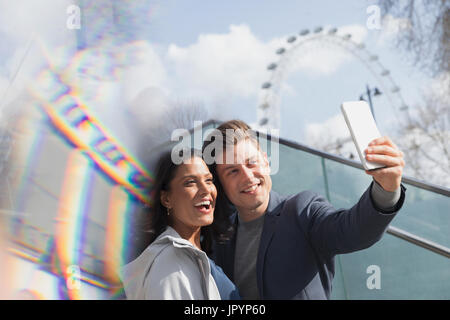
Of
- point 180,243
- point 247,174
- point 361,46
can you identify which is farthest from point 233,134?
point 361,46

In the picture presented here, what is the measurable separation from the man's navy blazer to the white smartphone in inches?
8.7

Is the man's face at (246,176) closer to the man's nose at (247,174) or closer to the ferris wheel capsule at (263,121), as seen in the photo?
the man's nose at (247,174)

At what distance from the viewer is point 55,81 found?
1.88 metres

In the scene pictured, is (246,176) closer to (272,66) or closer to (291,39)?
(272,66)

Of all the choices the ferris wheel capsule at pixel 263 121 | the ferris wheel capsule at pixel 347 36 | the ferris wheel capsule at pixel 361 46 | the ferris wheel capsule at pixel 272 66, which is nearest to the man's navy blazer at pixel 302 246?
the ferris wheel capsule at pixel 263 121

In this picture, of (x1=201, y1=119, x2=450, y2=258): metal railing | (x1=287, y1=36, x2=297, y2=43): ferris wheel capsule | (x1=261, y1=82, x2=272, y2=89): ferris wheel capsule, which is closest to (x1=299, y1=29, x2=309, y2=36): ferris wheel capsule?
(x1=287, y1=36, x2=297, y2=43): ferris wheel capsule

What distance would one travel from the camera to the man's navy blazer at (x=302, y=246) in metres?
1.37

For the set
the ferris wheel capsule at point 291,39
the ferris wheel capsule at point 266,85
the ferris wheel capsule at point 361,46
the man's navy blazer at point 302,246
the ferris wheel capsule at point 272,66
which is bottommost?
the man's navy blazer at point 302,246

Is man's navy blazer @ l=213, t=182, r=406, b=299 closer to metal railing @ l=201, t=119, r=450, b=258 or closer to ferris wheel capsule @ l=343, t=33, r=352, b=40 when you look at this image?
metal railing @ l=201, t=119, r=450, b=258

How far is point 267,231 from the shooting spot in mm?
1501

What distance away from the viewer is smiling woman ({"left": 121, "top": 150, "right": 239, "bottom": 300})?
4.25 feet

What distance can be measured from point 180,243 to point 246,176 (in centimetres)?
31
